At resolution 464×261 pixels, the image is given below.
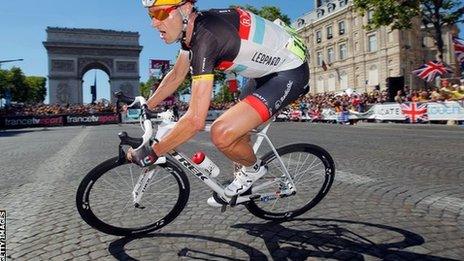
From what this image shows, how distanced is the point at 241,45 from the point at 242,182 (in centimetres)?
112

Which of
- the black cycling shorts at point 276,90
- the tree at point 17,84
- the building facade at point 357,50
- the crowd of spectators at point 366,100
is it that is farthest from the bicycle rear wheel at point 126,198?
Answer: the tree at point 17,84

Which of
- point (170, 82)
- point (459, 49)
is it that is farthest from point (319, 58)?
point (170, 82)

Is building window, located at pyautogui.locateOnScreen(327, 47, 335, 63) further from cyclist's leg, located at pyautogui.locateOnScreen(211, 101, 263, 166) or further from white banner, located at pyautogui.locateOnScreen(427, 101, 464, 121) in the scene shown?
cyclist's leg, located at pyautogui.locateOnScreen(211, 101, 263, 166)

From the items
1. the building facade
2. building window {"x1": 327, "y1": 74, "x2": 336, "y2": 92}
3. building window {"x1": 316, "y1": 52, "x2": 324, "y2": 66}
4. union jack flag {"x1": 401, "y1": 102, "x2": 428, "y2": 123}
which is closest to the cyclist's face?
union jack flag {"x1": 401, "y1": 102, "x2": 428, "y2": 123}

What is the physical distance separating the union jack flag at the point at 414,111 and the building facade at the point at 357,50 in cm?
3060

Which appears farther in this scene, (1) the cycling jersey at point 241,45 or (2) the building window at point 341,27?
(2) the building window at point 341,27

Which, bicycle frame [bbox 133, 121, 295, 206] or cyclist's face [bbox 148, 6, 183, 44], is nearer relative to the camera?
cyclist's face [bbox 148, 6, 183, 44]

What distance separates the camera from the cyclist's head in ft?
9.97

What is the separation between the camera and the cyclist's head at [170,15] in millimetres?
3039

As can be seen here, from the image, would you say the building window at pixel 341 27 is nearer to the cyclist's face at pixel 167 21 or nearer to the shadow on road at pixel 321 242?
the shadow on road at pixel 321 242

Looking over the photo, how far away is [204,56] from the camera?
117 inches

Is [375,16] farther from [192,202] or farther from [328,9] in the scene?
[328,9]

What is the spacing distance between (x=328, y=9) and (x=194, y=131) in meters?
75.3

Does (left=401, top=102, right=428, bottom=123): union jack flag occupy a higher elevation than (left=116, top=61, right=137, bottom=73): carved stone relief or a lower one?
lower
